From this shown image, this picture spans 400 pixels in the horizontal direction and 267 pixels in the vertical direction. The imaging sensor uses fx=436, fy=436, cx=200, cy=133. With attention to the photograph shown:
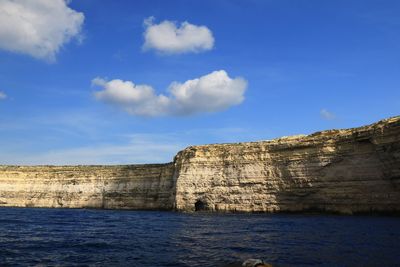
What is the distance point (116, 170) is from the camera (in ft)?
271

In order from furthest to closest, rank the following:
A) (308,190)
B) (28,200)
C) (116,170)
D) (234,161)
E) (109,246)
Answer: (28,200), (116,170), (234,161), (308,190), (109,246)

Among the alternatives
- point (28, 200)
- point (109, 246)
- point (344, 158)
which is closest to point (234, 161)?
point (344, 158)

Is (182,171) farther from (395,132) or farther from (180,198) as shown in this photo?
(395,132)

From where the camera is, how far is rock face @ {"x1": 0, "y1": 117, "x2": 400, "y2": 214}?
42438mm

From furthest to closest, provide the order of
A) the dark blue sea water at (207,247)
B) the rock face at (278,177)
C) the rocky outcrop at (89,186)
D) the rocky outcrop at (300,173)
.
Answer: the rocky outcrop at (89,186)
the rock face at (278,177)
the rocky outcrop at (300,173)
the dark blue sea water at (207,247)

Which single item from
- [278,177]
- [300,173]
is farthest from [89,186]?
[300,173]

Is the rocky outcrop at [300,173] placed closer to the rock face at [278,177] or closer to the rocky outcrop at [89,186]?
the rock face at [278,177]

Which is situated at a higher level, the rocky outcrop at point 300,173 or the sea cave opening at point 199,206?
the rocky outcrop at point 300,173

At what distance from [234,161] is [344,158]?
621 inches

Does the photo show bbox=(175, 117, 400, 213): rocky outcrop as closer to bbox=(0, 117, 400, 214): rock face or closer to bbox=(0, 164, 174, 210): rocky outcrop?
bbox=(0, 117, 400, 214): rock face

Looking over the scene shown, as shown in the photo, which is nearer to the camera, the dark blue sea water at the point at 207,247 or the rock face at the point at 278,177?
the dark blue sea water at the point at 207,247

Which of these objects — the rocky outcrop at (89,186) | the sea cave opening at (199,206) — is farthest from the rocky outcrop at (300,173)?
the rocky outcrop at (89,186)

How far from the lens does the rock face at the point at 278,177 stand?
4244 centimetres

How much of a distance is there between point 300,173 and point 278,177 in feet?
10.3
